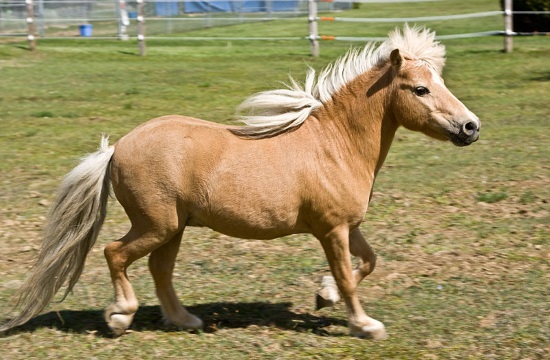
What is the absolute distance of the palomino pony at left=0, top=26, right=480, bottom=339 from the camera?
5586mm

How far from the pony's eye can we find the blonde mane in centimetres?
18

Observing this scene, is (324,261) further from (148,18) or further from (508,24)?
(148,18)

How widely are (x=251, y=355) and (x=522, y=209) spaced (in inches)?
166

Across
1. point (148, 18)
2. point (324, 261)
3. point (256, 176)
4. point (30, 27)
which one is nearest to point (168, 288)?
point (256, 176)

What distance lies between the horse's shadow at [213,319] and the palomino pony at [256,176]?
192 millimetres

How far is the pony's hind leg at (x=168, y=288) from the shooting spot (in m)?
5.87

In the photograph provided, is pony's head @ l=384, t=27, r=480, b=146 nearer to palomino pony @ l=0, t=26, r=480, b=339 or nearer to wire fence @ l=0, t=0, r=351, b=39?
palomino pony @ l=0, t=26, r=480, b=339

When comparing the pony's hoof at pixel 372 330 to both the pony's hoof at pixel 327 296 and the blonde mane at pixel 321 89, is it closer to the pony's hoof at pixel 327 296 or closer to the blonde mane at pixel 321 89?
the pony's hoof at pixel 327 296

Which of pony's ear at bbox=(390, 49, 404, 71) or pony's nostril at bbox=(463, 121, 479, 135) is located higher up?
pony's ear at bbox=(390, 49, 404, 71)

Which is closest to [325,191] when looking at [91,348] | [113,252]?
[113,252]

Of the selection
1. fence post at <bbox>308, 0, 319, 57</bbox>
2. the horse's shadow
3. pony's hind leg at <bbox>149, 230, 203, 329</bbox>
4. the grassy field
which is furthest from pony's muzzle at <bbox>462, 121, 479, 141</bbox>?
fence post at <bbox>308, 0, 319, 57</bbox>

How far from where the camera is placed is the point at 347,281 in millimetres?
5715

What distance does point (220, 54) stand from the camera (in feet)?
72.1

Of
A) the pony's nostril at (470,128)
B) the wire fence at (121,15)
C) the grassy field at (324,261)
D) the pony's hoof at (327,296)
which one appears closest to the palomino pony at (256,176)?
the pony's nostril at (470,128)
